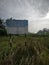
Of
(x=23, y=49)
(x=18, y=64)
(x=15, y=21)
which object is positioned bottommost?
(x=18, y=64)

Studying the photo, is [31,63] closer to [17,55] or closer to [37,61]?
[37,61]

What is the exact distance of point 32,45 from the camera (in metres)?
8.88

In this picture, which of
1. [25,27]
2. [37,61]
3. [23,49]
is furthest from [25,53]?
[25,27]

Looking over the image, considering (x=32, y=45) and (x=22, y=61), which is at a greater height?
(x=32, y=45)

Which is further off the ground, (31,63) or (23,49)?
(23,49)

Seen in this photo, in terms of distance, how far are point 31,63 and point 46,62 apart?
818mm

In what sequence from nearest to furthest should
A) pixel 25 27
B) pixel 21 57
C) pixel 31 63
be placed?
pixel 31 63 → pixel 21 57 → pixel 25 27

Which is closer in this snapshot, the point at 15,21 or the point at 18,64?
the point at 18,64

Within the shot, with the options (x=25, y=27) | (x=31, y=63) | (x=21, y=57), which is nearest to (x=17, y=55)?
(x=21, y=57)

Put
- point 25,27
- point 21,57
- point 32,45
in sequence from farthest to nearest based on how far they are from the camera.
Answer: point 25,27, point 32,45, point 21,57

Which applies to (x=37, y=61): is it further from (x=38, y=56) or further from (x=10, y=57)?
(x=10, y=57)

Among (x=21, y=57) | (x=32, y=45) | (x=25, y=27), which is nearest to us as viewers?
(x=21, y=57)

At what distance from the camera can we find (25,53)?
8383 mm

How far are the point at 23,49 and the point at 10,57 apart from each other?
34.5 inches
